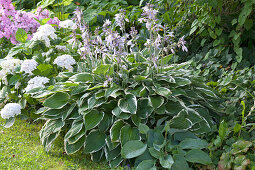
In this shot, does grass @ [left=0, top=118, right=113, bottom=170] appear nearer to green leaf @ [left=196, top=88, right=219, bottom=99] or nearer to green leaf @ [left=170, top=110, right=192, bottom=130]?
green leaf @ [left=170, top=110, right=192, bottom=130]

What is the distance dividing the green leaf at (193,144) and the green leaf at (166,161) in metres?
0.22

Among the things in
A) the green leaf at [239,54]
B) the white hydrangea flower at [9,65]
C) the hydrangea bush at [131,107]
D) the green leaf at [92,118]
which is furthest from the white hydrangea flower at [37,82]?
the green leaf at [239,54]

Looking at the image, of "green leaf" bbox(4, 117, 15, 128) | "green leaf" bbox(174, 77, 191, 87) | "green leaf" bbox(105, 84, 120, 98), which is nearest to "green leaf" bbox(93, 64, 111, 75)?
"green leaf" bbox(105, 84, 120, 98)

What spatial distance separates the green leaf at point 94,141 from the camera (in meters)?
3.24

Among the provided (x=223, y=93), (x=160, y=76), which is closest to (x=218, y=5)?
(x=223, y=93)

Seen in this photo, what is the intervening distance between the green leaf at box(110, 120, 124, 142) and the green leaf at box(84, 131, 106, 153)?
175 mm

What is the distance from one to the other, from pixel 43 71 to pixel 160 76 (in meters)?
1.64

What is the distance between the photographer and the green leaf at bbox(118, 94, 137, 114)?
320cm

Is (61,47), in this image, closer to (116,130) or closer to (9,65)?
(9,65)

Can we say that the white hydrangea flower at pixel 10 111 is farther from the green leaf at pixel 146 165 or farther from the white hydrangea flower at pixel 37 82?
the green leaf at pixel 146 165

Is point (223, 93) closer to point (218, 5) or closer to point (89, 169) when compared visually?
point (218, 5)

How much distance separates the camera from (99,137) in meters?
3.32

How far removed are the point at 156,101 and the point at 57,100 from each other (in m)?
1.14

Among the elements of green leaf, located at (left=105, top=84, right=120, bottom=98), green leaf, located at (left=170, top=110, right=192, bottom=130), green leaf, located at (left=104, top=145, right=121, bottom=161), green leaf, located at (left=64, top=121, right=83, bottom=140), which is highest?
green leaf, located at (left=105, top=84, right=120, bottom=98)
